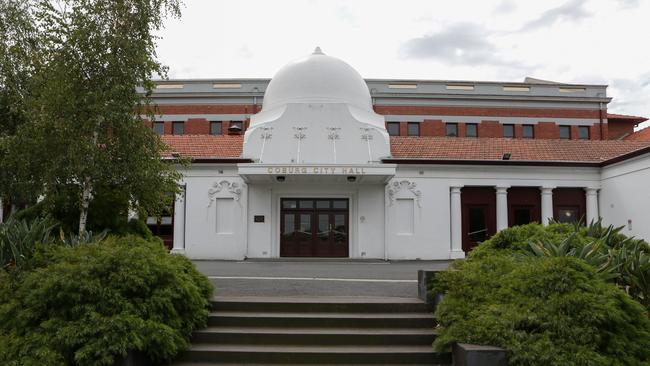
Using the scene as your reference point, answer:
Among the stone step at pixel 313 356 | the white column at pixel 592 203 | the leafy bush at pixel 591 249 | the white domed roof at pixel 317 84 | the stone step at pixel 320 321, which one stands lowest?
the stone step at pixel 313 356

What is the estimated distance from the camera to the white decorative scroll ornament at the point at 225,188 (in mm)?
24266

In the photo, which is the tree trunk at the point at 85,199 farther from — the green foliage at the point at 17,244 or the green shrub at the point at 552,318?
the green shrub at the point at 552,318

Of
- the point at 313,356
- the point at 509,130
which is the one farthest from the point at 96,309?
the point at 509,130

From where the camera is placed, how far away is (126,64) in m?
11.3

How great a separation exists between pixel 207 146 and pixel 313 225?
6.28 metres

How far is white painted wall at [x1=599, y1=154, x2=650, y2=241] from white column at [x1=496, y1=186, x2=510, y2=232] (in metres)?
4.42

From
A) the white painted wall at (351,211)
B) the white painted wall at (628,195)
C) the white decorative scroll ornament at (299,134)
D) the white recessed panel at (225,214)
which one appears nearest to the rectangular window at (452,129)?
the white painted wall at (628,195)

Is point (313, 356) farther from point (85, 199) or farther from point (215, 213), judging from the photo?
point (215, 213)

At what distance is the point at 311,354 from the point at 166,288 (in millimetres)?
2101

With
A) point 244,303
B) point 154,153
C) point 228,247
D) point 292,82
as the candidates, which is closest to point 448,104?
point 292,82

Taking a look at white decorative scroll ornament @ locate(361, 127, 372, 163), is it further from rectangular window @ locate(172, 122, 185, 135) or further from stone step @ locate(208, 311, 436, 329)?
rectangular window @ locate(172, 122, 185, 135)

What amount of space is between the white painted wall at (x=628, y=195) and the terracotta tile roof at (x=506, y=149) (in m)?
1.39

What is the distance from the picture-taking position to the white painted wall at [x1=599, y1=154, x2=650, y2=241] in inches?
875

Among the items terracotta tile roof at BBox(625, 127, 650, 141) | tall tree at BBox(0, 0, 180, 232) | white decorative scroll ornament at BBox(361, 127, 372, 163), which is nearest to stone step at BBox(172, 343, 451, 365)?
tall tree at BBox(0, 0, 180, 232)
